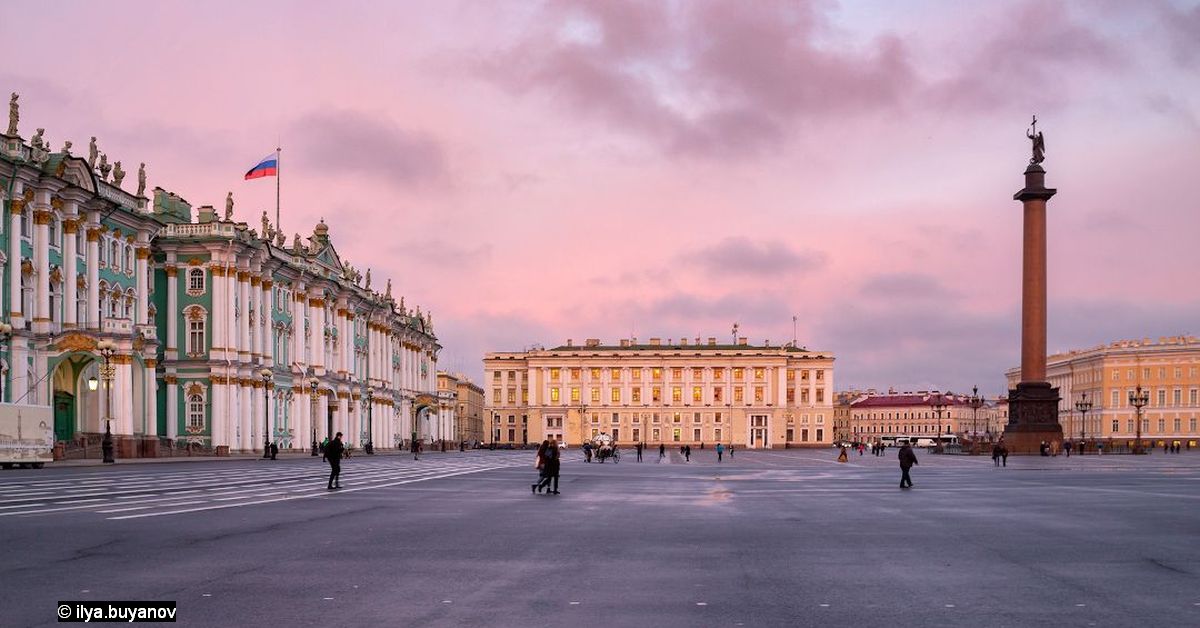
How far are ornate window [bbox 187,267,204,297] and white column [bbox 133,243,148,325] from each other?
6.57 m

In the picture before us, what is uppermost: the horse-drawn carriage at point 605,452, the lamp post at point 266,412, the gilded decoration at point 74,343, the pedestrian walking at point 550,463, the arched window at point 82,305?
the arched window at point 82,305

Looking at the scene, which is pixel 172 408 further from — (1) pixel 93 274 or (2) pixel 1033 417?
(2) pixel 1033 417

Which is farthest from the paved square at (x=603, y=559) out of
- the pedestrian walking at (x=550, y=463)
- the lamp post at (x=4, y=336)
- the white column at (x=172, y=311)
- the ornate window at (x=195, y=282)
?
the ornate window at (x=195, y=282)

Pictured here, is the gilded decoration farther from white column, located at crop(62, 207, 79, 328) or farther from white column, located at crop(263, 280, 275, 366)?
white column, located at crop(263, 280, 275, 366)

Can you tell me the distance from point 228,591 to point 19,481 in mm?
28341

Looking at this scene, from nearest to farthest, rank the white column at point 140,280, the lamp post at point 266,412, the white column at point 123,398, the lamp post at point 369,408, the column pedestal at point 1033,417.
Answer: the white column at point 123,398
the white column at point 140,280
the column pedestal at point 1033,417
the lamp post at point 266,412
the lamp post at point 369,408

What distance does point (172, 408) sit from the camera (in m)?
84.3

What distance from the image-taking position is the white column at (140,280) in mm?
77812

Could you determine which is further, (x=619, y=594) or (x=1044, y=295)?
(x=1044, y=295)

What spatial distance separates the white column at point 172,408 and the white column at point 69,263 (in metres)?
17.6

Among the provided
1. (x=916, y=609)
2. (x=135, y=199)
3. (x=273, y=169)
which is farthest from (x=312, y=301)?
(x=916, y=609)

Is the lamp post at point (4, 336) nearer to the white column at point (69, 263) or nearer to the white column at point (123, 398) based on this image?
the white column at point (69, 263)

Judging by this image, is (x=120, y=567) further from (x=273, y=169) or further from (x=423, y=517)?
(x=273, y=169)

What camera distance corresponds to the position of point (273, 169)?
86750 mm
